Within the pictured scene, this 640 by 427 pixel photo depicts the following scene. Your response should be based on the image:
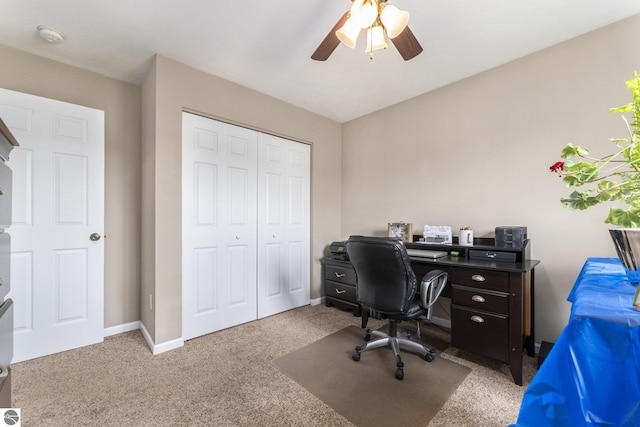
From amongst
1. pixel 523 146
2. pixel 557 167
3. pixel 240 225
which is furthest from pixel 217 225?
pixel 523 146

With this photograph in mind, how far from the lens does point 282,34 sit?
6.74 ft

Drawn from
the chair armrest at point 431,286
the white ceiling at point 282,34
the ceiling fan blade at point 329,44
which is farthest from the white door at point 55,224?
the chair armrest at point 431,286

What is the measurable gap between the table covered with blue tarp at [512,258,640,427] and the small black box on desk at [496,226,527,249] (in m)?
1.57

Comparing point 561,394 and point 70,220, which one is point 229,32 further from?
point 561,394

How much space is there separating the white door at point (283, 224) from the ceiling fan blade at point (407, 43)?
5.78 ft

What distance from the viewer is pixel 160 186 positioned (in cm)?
230

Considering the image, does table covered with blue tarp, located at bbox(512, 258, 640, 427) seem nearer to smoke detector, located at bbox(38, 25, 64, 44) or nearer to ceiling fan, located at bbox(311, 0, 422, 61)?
ceiling fan, located at bbox(311, 0, 422, 61)

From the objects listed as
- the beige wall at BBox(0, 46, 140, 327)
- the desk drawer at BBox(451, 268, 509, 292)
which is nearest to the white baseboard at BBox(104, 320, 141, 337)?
the beige wall at BBox(0, 46, 140, 327)

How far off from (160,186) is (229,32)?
136 cm

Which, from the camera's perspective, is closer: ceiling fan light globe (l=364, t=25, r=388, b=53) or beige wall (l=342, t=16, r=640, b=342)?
ceiling fan light globe (l=364, t=25, r=388, b=53)

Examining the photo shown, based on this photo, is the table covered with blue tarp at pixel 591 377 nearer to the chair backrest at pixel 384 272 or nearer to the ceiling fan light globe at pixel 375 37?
the chair backrest at pixel 384 272

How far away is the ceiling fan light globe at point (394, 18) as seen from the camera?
1417 mm

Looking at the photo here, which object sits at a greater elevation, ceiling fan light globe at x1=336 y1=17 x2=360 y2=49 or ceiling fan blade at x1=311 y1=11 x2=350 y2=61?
ceiling fan blade at x1=311 y1=11 x2=350 y2=61

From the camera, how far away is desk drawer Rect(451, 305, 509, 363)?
1879 millimetres
